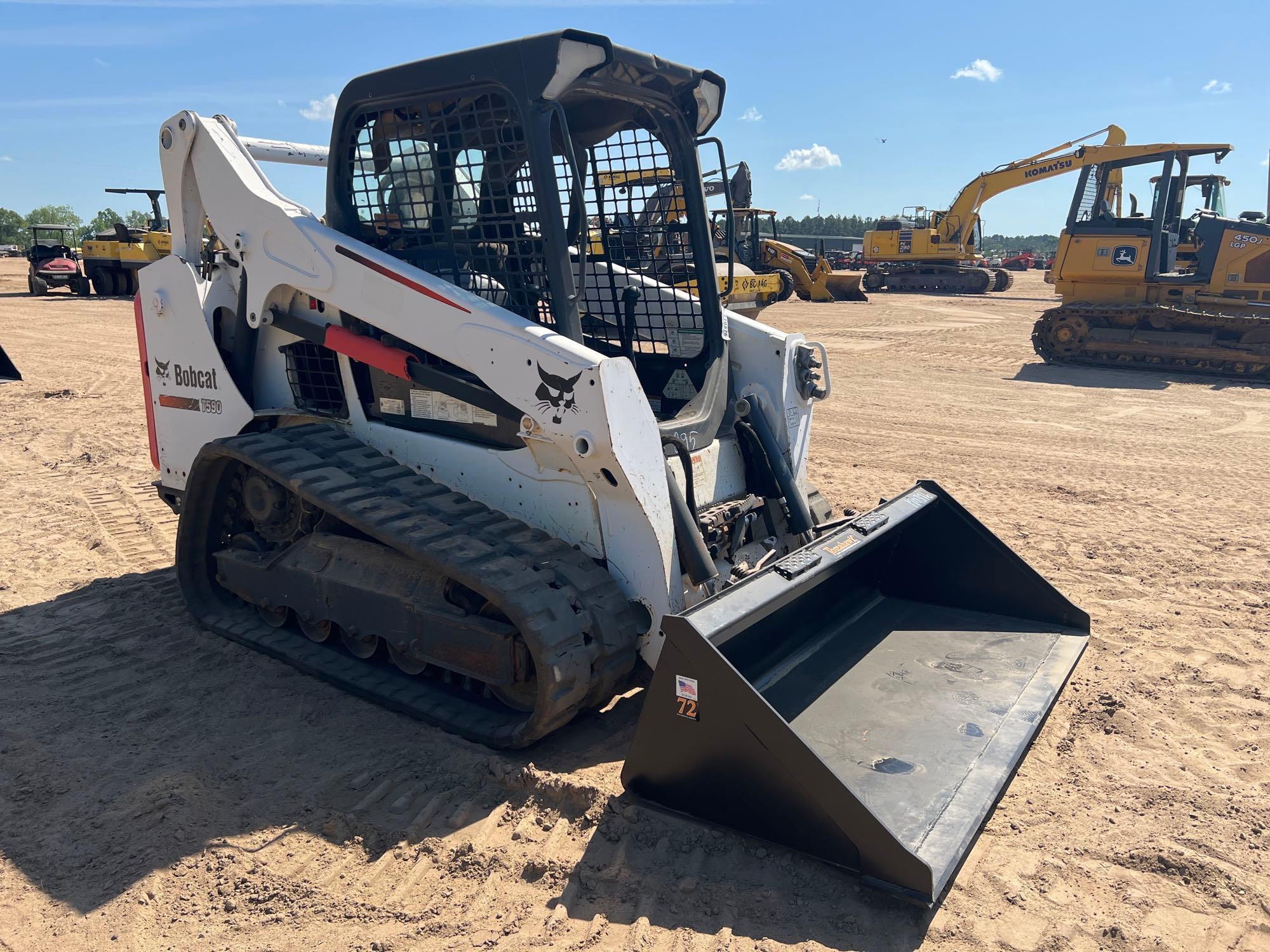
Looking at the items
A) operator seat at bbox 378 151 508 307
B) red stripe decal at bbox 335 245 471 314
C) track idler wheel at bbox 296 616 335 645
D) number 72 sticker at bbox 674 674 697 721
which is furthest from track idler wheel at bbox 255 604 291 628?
number 72 sticker at bbox 674 674 697 721

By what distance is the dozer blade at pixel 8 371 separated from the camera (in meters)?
11.9

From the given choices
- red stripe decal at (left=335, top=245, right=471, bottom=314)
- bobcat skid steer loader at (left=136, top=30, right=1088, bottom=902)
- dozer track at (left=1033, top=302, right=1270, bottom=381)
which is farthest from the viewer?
dozer track at (left=1033, top=302, right=1270, bottom=381)

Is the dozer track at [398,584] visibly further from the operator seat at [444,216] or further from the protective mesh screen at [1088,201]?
the protective mesh screen at [1088,201]

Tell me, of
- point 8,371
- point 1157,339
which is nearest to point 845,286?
point 1157,339

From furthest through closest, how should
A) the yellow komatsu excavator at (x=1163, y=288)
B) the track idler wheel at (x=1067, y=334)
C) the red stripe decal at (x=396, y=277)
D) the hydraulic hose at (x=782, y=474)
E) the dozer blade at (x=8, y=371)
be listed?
the track idler wheel at (x=1067, y=334) < the yellow komatsu excavator at (x=1163, y=288) < the dozer blade at (x=8, y=371) < the hydraulic hose at (x=782, y=474) < the red stripe decal at (x=396, y=277)

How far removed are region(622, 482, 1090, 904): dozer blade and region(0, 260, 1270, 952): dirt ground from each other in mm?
145

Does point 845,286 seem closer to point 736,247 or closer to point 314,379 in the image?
point 736,247

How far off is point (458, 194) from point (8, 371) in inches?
427

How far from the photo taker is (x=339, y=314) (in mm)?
4176

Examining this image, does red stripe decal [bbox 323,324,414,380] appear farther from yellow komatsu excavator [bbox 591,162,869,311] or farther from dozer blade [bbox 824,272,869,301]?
dozer blade [bbox 824,272,869,301]

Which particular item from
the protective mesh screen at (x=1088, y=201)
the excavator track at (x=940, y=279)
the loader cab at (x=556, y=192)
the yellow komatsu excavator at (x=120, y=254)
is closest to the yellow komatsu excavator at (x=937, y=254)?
the excavator track at (x=940, y=279)

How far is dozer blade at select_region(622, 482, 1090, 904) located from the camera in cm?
268

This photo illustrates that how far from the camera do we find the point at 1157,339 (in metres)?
13.6

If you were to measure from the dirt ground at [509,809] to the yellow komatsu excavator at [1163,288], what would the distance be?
8.60m
